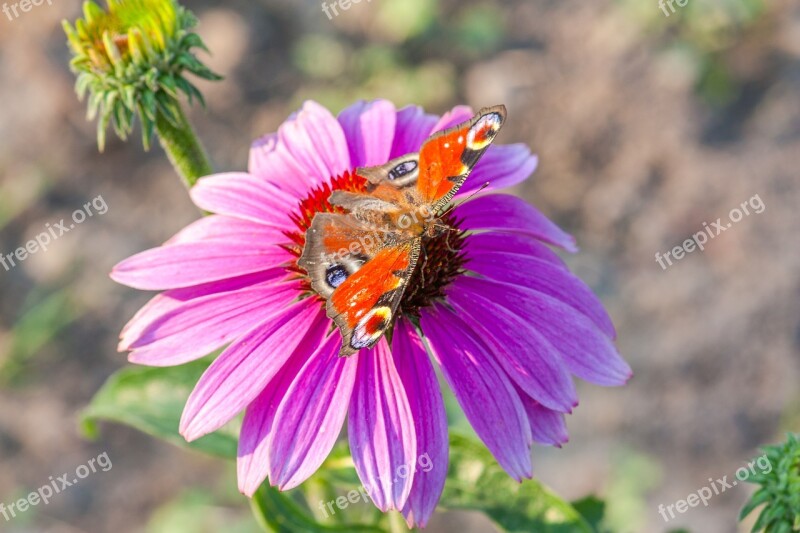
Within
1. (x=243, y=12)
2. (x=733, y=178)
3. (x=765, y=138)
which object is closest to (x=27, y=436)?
(x=243, y=12)

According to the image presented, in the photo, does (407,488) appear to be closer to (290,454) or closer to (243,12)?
(290,454)

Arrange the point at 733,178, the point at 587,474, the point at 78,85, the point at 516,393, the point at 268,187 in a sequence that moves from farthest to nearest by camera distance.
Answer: the point at 733,178
the point at 587,474
the point at 268,187
the point at 78,85
the point at 516,393

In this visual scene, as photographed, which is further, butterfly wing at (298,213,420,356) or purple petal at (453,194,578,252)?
purple petal at (453,194,578,252)

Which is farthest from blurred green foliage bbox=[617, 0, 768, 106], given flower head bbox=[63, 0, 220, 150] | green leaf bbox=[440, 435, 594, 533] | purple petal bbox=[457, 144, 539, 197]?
flower head bbox=[63, 0, 220, 150]

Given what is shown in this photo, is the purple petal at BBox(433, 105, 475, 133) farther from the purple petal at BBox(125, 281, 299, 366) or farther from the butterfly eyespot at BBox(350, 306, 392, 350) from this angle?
the butterfly eyespot at BBox(350, 306, 392, 350)

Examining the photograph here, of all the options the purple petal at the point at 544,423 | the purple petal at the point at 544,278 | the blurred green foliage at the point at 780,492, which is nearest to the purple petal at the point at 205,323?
the purple petal at the point at 544,278

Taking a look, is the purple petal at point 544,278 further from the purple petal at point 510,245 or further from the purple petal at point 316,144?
the purple petal at point 316,144
